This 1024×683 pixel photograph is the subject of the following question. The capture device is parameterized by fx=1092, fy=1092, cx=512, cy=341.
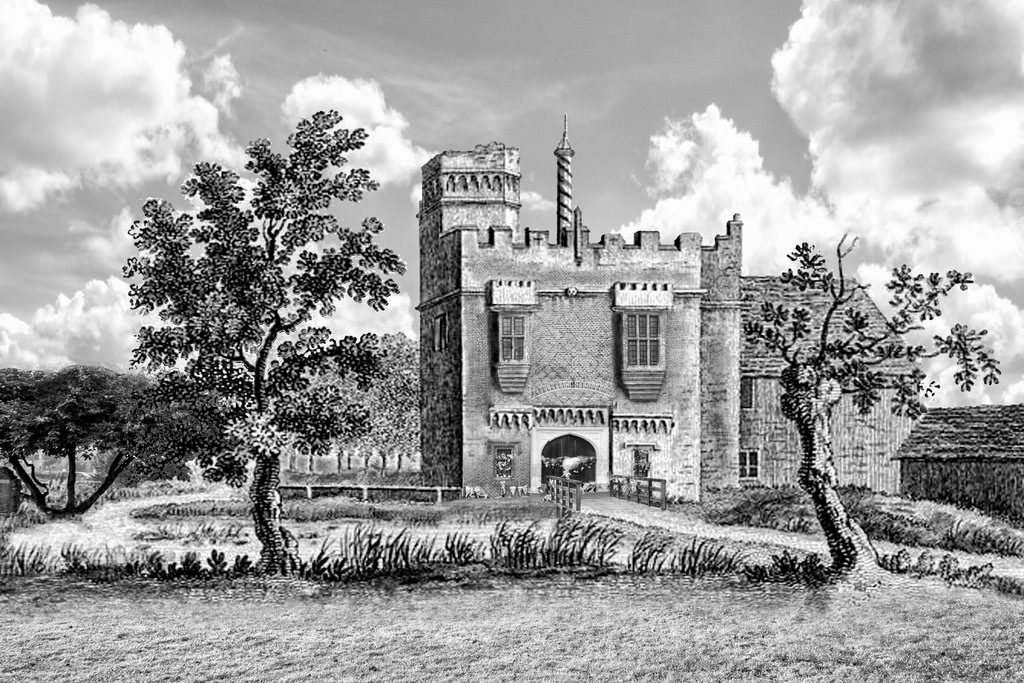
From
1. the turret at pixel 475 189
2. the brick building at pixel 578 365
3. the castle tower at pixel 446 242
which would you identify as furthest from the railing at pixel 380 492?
the turret at pixel 475 189

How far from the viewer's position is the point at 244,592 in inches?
683

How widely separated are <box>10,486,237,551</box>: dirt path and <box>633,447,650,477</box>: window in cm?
1565

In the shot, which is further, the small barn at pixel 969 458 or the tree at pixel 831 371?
the small barn at pixel 969 458

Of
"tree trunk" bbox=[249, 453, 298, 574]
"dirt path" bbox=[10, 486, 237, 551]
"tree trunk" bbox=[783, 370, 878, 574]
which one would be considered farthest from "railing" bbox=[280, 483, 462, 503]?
"tree trunk" bbox=[783, 370, 878, 574]

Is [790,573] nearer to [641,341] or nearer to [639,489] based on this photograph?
[639,489]

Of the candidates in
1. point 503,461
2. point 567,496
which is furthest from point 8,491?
point 567,496

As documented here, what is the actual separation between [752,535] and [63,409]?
19.0m

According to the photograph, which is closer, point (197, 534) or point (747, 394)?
point (197, 534)

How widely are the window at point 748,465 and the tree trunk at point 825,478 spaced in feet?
64.7

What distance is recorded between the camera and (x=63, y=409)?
1198 inches

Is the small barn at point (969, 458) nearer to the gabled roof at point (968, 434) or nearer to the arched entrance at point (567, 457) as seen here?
the gabled roof at point (968, 434)

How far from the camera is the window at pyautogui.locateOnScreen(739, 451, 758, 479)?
129 ft

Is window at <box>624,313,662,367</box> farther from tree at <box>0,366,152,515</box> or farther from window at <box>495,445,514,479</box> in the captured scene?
tree at <box>0,366,152,515</box>

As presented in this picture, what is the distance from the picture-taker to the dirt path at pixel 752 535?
75.2ft
